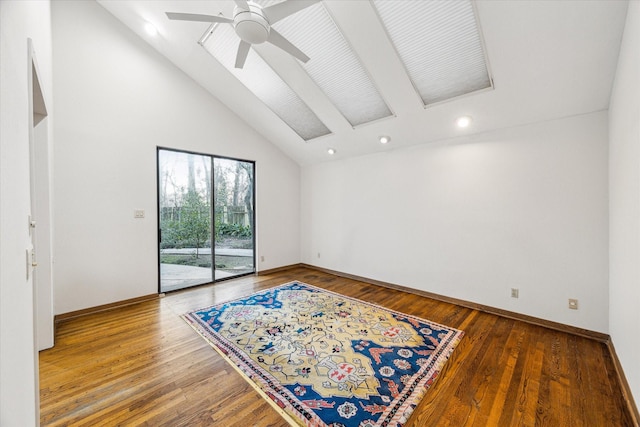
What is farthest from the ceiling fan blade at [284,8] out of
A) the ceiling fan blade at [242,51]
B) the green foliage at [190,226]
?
the green foliage at [190,226]

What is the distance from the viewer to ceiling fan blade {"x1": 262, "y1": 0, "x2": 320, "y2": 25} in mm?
1784

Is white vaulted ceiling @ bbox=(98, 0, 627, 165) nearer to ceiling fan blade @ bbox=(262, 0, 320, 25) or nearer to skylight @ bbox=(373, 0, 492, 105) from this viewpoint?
skylight @ bbox=(373, 0, 492, 105)

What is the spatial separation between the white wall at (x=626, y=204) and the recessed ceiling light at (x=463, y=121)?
1163 mm

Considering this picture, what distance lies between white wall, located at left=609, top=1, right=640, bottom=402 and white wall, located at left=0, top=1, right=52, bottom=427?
2967 millimetres

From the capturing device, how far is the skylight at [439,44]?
7.25 ft

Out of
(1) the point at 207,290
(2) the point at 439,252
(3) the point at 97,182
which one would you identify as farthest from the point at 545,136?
(3) the point at 97,182

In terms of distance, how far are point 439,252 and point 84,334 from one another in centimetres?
428

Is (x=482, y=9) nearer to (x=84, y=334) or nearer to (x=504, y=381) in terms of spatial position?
(x=504, y=381)

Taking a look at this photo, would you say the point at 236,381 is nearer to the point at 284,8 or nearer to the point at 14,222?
the point at 14,222

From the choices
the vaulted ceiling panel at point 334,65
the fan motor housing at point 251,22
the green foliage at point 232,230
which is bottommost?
the green foliage at point 232,230

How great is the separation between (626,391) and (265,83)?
4.60m

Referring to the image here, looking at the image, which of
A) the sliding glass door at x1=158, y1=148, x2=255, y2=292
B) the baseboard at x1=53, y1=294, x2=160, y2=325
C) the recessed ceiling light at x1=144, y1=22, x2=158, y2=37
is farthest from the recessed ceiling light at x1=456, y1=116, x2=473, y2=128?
the baseboard at x1=53, y1=294, x2=160, y2=325

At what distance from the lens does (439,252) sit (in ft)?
11.8

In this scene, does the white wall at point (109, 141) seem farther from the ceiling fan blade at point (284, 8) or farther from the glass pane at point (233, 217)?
the ceiling fan blade at point (284, 8)
